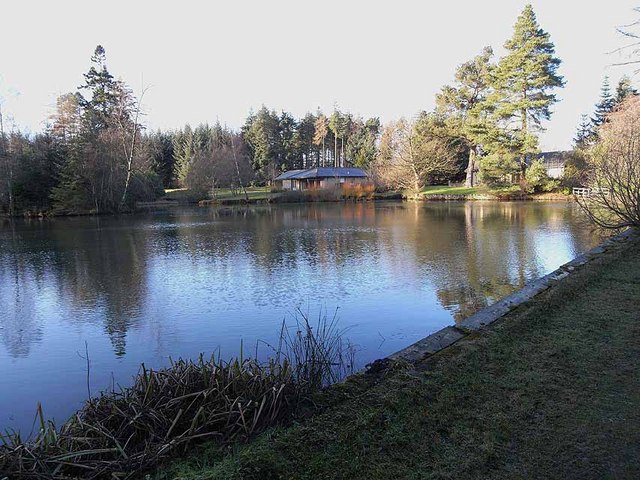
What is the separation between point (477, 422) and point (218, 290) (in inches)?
295

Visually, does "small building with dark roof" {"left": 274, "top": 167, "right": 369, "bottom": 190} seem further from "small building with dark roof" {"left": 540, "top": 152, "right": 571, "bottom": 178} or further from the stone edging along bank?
the stone edging along bank

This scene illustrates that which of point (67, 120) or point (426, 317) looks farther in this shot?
point (67, 120)

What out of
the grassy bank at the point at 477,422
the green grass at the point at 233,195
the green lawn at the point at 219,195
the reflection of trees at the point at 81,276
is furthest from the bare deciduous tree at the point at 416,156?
the grassy bank at the point at 477,422

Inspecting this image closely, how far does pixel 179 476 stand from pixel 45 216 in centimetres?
3608

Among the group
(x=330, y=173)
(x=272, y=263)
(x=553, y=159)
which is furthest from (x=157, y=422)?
(x=553, y=159)

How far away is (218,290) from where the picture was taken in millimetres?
9977

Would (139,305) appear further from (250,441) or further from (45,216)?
(45,216)

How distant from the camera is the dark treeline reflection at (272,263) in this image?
29.3 feet

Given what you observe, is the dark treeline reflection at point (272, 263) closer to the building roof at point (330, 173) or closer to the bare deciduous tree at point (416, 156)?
the bare deciduous tree at point (416, 156)

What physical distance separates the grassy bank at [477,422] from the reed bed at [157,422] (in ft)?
0.71

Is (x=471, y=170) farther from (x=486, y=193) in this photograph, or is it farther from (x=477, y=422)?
(x=477, y=422)

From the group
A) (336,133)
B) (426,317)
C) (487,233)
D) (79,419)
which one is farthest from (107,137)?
(336,133)

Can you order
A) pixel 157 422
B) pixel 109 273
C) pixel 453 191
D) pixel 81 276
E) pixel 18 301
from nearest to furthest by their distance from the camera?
pixel 157 422 < pixel 18 301 < pixel 81 276 < pixel 109 273 < pixel 453 191

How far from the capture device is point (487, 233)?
18.0 meters
